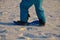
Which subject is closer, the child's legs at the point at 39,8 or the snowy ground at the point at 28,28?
the snowy ground at the point at 28,28

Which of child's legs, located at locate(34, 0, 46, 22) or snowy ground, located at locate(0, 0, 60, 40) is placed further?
child's legs, located at locate(34, 0, 46, 22)

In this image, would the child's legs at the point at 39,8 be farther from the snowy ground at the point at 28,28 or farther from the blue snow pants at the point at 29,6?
the snowy ground at the point at 28,28

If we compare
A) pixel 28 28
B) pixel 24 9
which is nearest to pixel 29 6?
pixel 24 9

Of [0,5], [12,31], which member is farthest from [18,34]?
[0,5]

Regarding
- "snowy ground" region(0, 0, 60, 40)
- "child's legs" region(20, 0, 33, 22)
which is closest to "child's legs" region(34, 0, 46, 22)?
"child's legs" region(20, 0, 33, 22)

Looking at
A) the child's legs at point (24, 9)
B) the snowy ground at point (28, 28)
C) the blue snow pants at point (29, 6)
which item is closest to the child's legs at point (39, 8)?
the blue snow pants at point (29, 6)

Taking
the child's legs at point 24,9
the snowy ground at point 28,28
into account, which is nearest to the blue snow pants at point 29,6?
the child's legs at point 24,9

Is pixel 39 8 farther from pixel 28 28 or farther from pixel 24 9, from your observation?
pixel 28 28

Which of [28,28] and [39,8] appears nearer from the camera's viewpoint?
[39,8]

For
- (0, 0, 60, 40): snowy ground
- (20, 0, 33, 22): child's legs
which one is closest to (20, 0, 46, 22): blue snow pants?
(20, 0, 33, 22): child's legs

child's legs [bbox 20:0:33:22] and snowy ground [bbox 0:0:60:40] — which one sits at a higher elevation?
child's legs [bbox 20:0:33:22]

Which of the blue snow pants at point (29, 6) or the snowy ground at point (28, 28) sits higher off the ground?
the blue snow pants at point (29, 6)

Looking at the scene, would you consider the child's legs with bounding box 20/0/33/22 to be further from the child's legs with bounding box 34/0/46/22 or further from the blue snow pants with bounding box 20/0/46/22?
the child's legs with bounding box 34/0/46/22

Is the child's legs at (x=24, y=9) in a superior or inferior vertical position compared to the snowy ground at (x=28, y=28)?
superior
